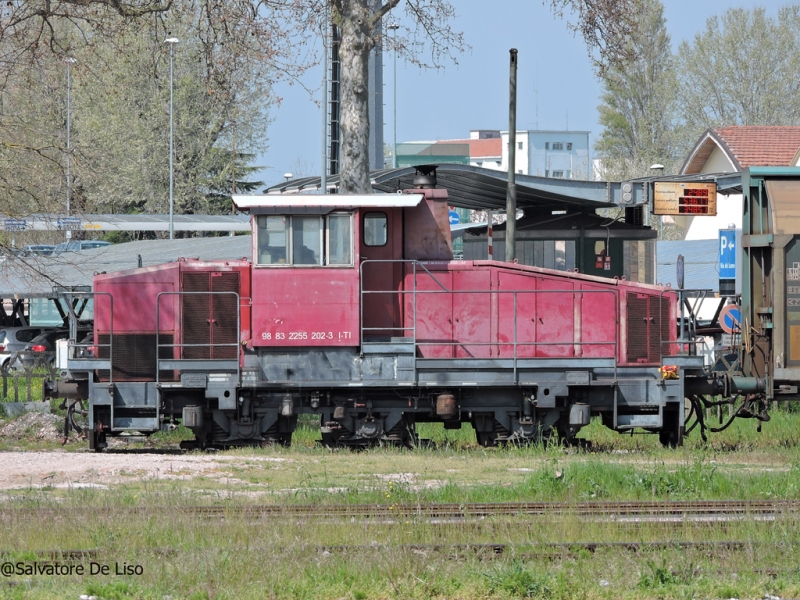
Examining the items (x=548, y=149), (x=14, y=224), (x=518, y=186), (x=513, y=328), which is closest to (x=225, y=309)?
(x=513, y=328)

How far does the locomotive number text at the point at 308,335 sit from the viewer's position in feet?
44.8

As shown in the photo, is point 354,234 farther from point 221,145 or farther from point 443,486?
point 221,145

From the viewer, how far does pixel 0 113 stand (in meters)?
20.2

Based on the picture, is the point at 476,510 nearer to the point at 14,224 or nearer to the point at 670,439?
the point at 670,439

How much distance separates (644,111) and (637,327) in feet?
196

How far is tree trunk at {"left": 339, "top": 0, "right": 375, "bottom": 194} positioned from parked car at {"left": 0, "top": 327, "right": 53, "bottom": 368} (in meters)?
17.3

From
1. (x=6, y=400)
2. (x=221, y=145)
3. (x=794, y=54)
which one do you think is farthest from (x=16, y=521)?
(x=794, y=54)

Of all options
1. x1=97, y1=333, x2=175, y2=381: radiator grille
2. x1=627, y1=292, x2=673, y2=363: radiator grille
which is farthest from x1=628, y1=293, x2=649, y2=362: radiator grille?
x1=97, y1=333, x2=175, y2=381: radiator grille

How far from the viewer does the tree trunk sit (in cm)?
1873

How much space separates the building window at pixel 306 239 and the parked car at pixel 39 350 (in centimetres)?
1608

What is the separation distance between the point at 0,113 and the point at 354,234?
10.5m

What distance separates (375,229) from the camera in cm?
1385

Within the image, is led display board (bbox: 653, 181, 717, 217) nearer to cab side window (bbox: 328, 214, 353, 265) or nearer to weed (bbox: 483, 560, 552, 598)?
cab side window (bbox: 328, 214, 353, 265)

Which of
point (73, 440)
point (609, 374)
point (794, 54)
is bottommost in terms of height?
point (73, 440)
